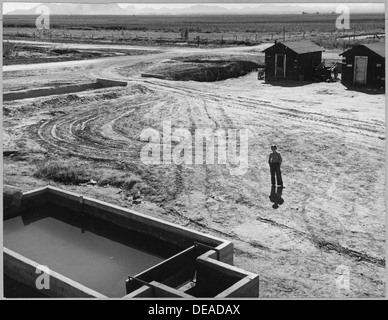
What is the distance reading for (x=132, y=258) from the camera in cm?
1143

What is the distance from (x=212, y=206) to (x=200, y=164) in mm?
3139

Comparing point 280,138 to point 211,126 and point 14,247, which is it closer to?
point 211,126

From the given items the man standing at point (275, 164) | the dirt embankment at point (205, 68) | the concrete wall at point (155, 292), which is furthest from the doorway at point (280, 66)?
the concrete wall at point (155, 292)

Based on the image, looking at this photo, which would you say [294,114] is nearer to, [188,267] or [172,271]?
[188,267]

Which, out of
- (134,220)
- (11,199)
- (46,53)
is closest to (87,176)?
(11,199)

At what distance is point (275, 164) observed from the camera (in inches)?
566

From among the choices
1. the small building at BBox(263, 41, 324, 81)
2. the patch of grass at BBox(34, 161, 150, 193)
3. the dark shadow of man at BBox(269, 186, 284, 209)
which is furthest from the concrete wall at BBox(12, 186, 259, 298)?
the small building at BBox(263, 41, 324, 81)

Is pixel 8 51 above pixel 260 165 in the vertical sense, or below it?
above

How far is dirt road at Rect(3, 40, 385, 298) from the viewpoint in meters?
11.1

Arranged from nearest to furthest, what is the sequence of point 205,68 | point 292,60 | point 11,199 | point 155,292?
point 155,292
point 11,199
point 292,60
point 205,68

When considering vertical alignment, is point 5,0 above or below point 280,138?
above

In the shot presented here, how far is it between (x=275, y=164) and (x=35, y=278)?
7.14 meters

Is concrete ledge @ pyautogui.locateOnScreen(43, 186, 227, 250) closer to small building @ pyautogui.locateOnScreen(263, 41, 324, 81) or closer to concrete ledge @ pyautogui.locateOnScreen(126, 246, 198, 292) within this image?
concrete ledge @ pyautogui.locateOnScreen(126, 246, 198, 292)
